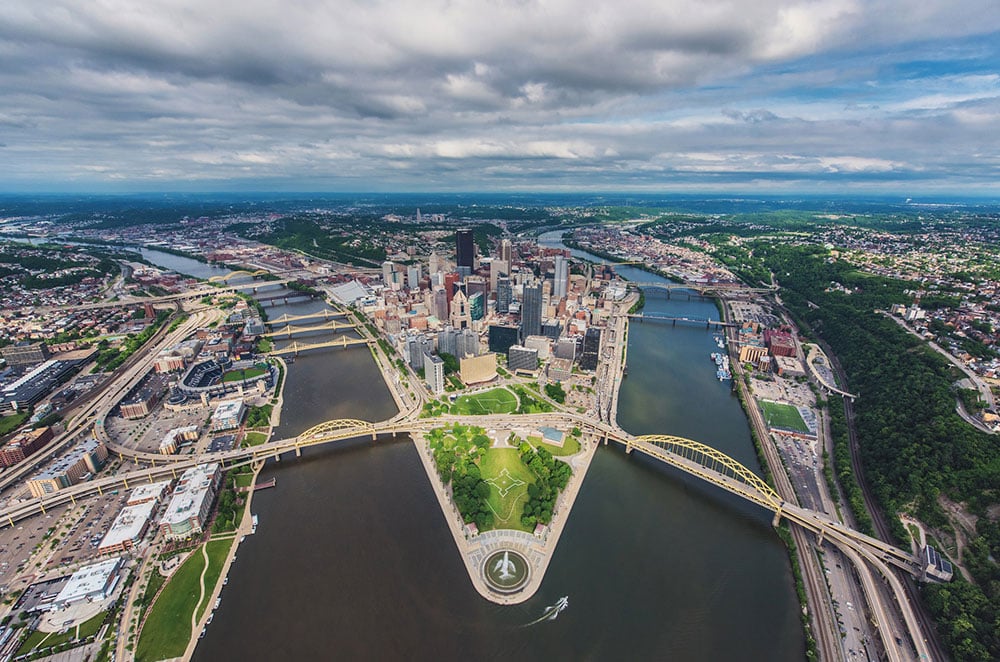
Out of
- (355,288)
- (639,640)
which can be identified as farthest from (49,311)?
(639,640)

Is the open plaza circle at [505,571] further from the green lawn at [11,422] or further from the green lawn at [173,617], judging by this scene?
the green lawn at [11,422]

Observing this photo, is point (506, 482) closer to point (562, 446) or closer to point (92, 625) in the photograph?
point (562, 446)

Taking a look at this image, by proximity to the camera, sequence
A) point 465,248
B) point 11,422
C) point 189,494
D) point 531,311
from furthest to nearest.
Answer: point 465,248, point 531,311, point 11,422, point 189,494

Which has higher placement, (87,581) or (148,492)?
(87,581)

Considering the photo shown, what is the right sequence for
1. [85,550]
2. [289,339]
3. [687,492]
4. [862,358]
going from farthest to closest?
[289,339] < [862,358] < [687,492] < [85,550]

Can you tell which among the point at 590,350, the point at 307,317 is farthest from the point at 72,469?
the point at 590,350

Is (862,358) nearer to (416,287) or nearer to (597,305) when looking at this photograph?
(597,305)

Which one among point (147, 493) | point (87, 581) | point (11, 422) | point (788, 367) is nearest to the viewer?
point (87, 581)

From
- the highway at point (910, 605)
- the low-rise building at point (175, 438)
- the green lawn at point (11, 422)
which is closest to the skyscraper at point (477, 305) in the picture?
the low-rise building at point (175, 438)
